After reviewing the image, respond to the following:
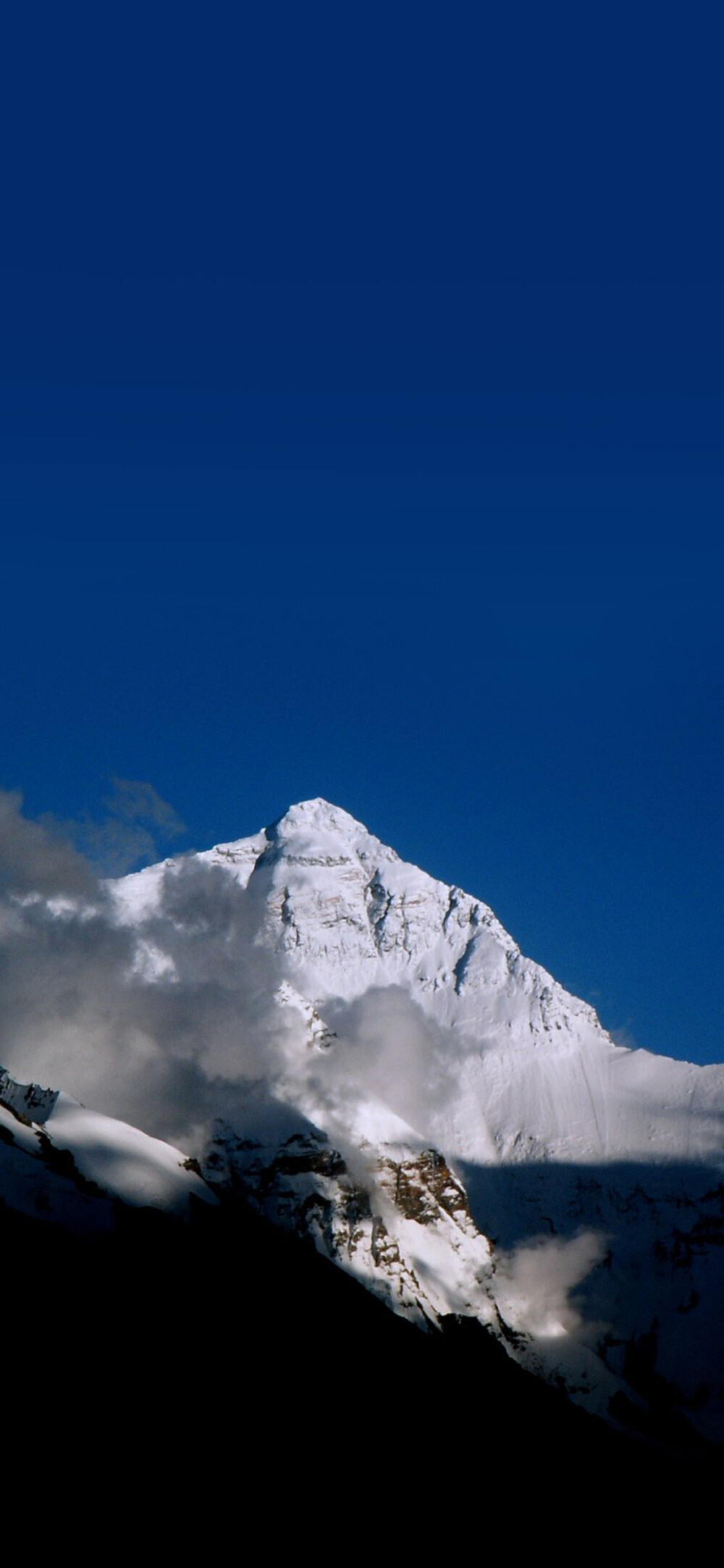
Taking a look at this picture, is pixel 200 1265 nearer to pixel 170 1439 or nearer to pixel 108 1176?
pixel 170 1439

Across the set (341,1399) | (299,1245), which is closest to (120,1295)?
(341,1399)

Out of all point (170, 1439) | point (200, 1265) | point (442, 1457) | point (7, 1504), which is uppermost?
point (200, 1265)

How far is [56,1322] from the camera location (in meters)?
61.0

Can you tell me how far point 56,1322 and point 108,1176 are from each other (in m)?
70.1

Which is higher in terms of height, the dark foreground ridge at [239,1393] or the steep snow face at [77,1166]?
the steep snow face at [77,1166]

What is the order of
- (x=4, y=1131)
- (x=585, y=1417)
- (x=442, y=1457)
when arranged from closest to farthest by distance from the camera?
(x=442, y=1457) → (x=4, y=1131) → (x=585, y=1417)

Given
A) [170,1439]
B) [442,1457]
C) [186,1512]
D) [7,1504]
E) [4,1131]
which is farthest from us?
[4,1131]

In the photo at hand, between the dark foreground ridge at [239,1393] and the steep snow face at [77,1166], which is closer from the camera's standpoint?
the dark foreground ridge at [239,1393]

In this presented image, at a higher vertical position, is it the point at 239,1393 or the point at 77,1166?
the point at 77,1166

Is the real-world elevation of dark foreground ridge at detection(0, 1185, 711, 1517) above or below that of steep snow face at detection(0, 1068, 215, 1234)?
below

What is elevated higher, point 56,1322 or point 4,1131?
point 4,1131

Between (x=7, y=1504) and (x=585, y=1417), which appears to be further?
(x=585, y=1417)

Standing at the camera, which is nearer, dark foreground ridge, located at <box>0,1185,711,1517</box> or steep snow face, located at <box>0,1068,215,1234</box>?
dark foreground ridge, located at <box>0,1185,711,1517</box>

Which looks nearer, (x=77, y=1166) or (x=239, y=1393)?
(x=239, y=1393)
